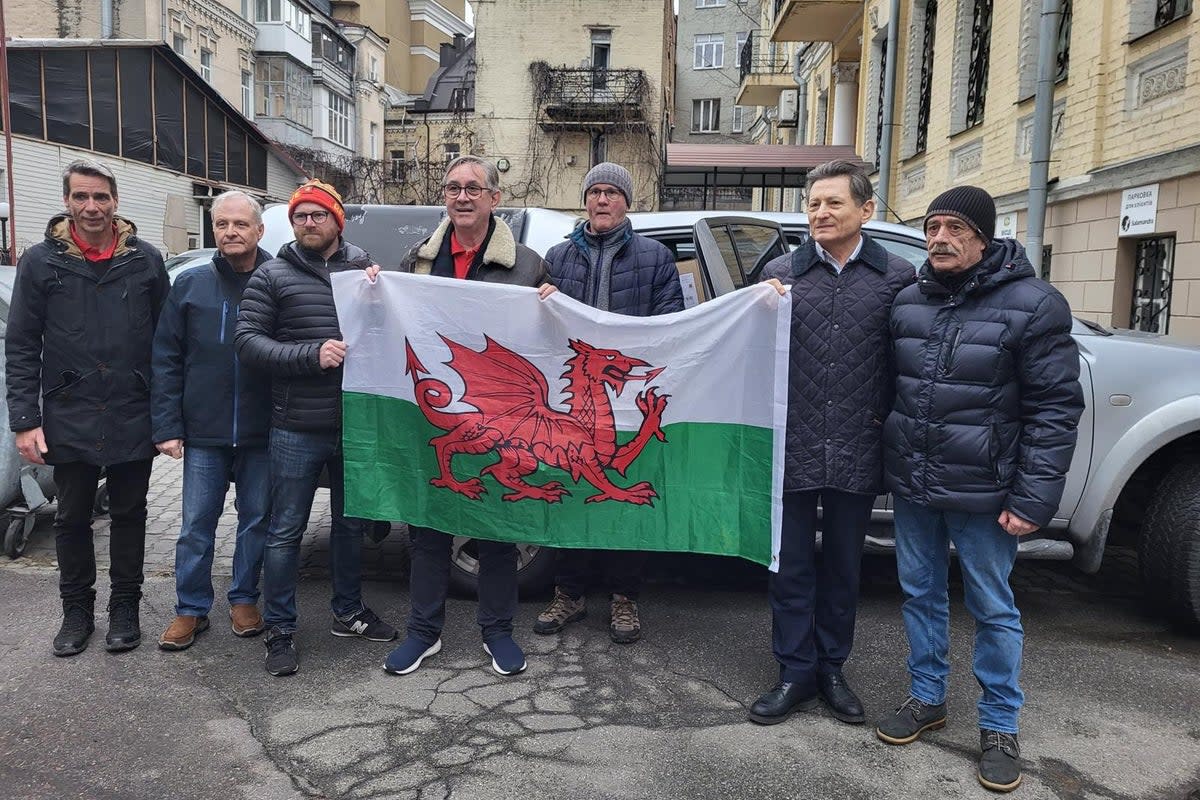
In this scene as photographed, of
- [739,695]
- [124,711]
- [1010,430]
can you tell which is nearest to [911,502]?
[1010,430]

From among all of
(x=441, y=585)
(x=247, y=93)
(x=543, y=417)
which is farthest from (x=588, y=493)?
(x=247, y=93)

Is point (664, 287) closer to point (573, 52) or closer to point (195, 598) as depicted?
point (195, 598)

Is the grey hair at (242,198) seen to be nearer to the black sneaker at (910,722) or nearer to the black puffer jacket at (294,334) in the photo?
the black puffer jacket at (294,334)

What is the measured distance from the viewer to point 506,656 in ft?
12.8

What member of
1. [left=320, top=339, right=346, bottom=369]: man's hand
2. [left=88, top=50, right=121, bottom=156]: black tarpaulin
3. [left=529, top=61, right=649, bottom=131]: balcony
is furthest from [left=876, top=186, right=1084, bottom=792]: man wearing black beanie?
[left=529, top=61, right=649, bottom=131]: balcony

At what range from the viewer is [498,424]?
3891mm

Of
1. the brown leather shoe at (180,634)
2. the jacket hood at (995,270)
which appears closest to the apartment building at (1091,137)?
the jacket hood at (995,270)

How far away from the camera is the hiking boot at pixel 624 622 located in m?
4.23

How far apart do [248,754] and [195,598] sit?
1.25 meters

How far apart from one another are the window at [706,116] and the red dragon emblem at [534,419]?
49688 millimetres

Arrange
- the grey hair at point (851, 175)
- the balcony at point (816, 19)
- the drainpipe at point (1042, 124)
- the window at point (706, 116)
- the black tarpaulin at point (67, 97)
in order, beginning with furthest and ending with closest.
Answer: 1. the window at point (706, 116)
2. the black tarpaulin at point (67, 97)
3. the balcony at point (816, 19)
4. the drainpipe at point (1042, 124)
5. the grey hair at point (851, 175)

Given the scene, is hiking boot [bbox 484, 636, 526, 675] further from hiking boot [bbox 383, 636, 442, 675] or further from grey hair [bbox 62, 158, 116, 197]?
grey hair [bbox 62, 158, 116, 197]

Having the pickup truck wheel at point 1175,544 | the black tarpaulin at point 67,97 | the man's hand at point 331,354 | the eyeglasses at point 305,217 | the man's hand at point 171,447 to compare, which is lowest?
the pickup truck wheel at point 1175,544

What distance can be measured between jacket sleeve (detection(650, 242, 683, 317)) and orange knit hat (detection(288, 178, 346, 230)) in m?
1.43
